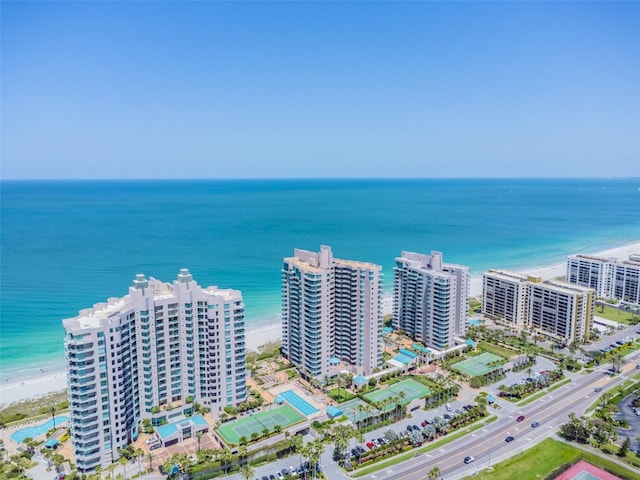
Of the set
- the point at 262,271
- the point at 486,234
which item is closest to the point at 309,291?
the point at 262,271

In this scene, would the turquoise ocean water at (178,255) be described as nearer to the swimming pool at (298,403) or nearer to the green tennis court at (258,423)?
the swimming pool at (298,403)

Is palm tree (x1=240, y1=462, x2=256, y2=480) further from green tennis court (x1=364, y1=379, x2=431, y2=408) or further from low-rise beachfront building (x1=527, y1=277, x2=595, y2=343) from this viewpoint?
low-rise beachfront building (x1=527, y1=277, x2=595, y2=343)

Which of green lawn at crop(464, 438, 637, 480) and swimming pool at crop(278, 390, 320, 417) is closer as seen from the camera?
green lawn at crop(464, 438, 637, 480)

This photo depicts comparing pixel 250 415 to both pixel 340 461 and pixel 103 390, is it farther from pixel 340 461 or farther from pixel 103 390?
pixel 103 390

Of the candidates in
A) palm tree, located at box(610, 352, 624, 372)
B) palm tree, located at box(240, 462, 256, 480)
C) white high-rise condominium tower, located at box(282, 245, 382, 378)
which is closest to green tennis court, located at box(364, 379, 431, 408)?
white high-rise condominium tower, located at box(282, 245, 382, 378)

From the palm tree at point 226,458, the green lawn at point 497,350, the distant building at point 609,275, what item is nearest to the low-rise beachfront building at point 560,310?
the green lawn at point 497,350

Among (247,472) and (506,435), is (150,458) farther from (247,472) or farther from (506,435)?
(506,435)
